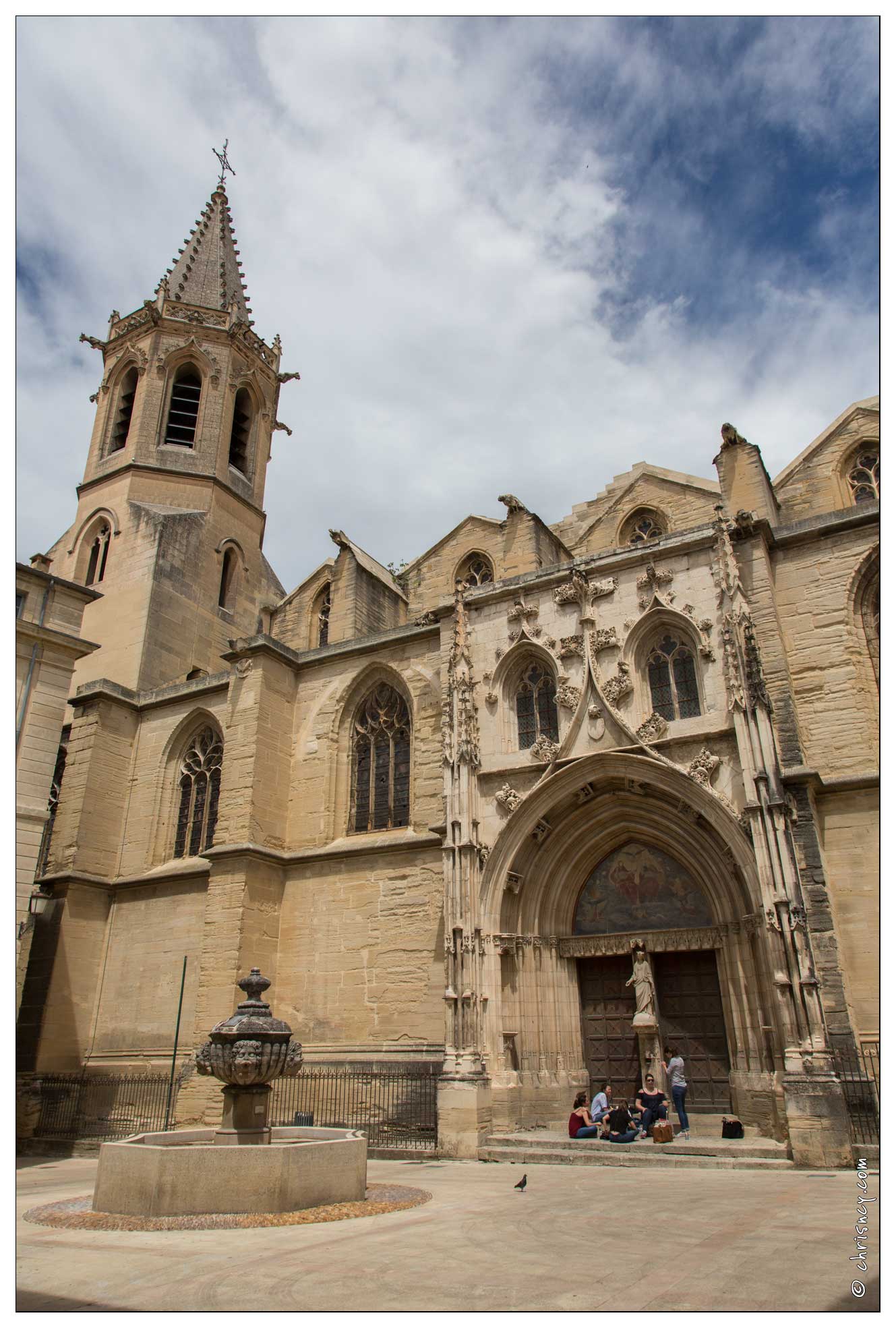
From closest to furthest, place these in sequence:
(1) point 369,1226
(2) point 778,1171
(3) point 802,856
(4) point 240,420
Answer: (1) point 369,1226
(2) point 778,1171
(3) point 802,856
(4) point 240,420

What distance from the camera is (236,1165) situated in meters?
7.09

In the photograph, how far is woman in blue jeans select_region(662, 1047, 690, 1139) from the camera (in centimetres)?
1166

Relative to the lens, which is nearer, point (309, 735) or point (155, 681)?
point (309, 735)

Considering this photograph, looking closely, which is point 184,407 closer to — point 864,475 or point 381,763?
point 381,763

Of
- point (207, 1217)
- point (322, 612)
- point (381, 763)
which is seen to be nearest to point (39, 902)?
point (381, 763)

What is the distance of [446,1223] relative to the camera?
22.1 feet

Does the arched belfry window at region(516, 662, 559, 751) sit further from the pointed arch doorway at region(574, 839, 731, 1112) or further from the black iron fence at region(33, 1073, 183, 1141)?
the black iron fence at region(33, 1073, 183, 1141)

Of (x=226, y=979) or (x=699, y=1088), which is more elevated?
(x=226, y=979)

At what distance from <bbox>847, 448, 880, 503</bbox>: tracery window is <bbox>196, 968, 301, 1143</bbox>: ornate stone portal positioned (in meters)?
16.4

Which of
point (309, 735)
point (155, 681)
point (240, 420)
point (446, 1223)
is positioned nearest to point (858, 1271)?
point (446, 1223)

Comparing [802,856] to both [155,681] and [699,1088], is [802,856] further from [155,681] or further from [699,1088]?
[155,681]

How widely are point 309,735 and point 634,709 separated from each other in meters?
7.70

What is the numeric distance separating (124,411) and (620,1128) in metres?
27.1

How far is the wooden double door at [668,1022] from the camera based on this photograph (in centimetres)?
1284
